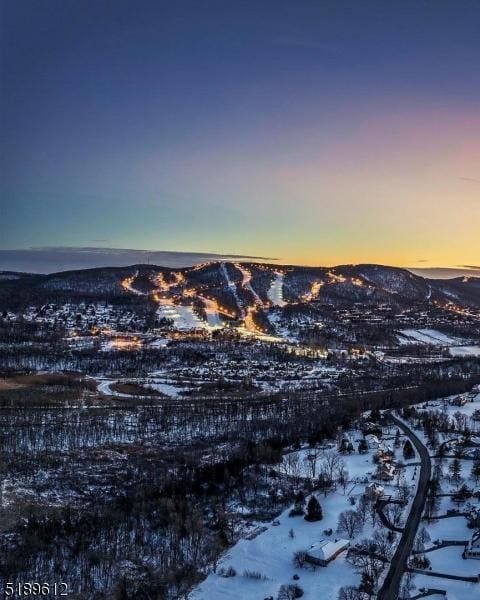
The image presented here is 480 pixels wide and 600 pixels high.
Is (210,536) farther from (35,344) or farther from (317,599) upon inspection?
(35,344)

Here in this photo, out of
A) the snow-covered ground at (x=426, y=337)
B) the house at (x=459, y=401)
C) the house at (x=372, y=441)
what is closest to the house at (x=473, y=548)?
the house at (x=372, y=441)

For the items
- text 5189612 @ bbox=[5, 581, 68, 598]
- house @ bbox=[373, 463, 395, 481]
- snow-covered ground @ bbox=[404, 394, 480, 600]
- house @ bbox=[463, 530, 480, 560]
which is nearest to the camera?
text 5189612 @ bbox=[5, 581, 68, 598]

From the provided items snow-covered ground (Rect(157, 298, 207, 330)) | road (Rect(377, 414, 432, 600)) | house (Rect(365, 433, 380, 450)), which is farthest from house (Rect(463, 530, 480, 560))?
snow-covered ground (Rect(157, 298, 207, 330))

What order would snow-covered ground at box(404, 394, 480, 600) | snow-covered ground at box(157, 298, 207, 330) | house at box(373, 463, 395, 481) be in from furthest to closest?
snow-covered ground at box(157, 298, 207, 330)
house at box(373, 463, 395, 481)
snow-covered ground at box(404, 394, 480, 600)

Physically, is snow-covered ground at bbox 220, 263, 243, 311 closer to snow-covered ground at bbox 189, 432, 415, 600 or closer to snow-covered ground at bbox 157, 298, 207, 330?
snow-covered ground at bbox 157, 298, 207, 330

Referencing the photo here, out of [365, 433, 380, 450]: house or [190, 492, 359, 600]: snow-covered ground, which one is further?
[365, 433, 380, 450]: house

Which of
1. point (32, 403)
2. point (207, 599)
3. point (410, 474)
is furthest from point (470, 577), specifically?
point (32, 403)

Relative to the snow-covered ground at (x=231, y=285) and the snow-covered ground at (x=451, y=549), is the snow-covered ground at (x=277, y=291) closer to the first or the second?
the snow-covered ground at (x=231, y=285)
